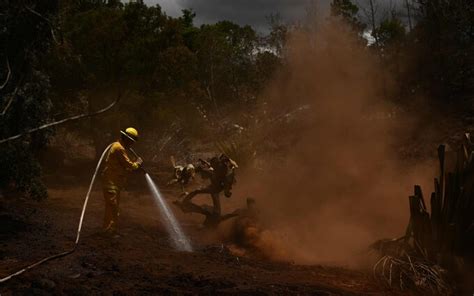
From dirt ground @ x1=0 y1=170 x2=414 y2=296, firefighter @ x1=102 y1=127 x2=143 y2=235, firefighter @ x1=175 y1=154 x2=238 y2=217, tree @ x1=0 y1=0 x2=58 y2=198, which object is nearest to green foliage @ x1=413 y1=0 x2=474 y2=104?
firefighter @ x1=175 y1=154 x2=238 y2=217

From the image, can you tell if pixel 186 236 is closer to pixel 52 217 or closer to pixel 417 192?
pixel 52 217

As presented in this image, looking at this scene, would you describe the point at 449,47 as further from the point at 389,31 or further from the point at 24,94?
the point at 24,94

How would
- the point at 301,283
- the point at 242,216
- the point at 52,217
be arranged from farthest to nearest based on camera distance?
the point at 52,217, the point at 242,216, the point at 301,283

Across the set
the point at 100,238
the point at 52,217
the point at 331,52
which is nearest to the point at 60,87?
the point at 52,217

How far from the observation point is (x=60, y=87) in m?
17.7

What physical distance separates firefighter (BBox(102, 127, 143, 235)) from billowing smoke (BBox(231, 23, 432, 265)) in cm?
293

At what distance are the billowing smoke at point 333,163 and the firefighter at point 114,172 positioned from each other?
293 cm

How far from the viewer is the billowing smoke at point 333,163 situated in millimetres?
9969

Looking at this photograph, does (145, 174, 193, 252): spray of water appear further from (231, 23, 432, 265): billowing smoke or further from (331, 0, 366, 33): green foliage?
(331, 0, 366, 33): green foliage

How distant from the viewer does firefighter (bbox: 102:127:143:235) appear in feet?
27.6

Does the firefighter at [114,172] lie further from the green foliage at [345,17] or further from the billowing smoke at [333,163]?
the green foliage at [345,17]

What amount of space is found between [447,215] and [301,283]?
2360 millimetres

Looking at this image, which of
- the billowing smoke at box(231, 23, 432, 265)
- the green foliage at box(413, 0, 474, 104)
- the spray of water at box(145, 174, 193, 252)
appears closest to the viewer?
the spray of water at box(145, 174, 193, 252)

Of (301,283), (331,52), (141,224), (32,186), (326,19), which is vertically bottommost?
(301,283)
